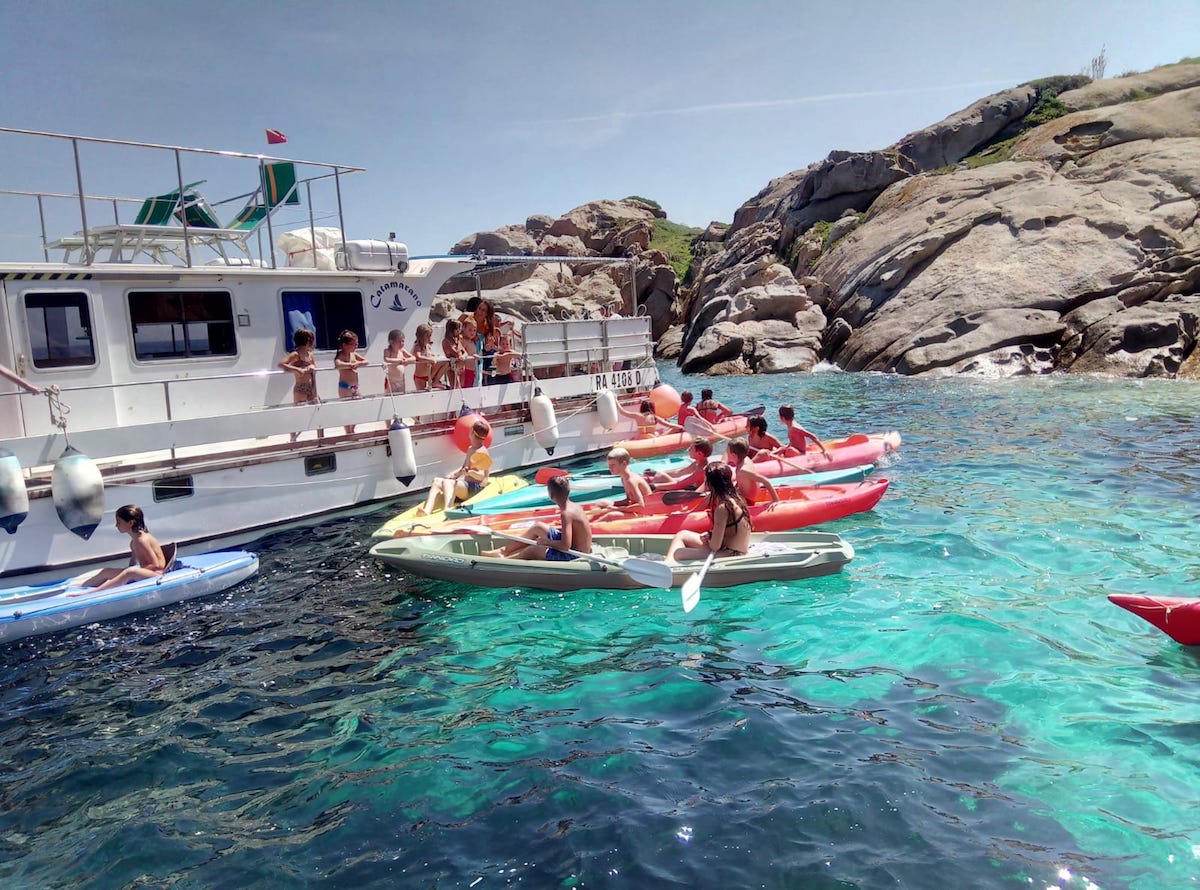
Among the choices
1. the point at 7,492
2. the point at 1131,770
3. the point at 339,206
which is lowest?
the point at 1131,770

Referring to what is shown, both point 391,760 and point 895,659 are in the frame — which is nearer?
point 391,760

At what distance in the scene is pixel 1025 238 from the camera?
32031 mm

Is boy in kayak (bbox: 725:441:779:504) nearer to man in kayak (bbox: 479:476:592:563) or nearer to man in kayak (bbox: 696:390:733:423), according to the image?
man in kayak (bbox: 479:476:592:563)

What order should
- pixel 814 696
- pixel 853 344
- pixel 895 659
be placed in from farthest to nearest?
pixel 853 344
pixel 895 659
pixel 814 696

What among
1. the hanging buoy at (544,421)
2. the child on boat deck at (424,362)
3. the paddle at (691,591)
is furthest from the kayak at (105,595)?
the hanging buoy at (544,421)

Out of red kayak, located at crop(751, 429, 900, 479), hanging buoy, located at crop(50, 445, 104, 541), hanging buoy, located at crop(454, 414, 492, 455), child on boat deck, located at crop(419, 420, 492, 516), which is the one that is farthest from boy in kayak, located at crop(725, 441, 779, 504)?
hanging buoy, located at crop(50, 445, 104, 541)

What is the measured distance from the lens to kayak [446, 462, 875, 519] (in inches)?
476

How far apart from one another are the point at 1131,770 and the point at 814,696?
6.84 ft

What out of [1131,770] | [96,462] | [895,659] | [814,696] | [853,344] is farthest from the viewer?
[853,344]

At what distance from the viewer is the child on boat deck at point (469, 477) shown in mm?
12281

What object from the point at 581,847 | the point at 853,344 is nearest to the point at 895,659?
the point at 581,847

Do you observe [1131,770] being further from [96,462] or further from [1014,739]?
[96,462]

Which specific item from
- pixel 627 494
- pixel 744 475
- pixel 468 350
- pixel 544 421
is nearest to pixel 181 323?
pixel 468 350

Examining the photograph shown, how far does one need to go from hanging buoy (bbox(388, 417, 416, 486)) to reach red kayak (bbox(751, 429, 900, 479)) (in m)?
5.28
